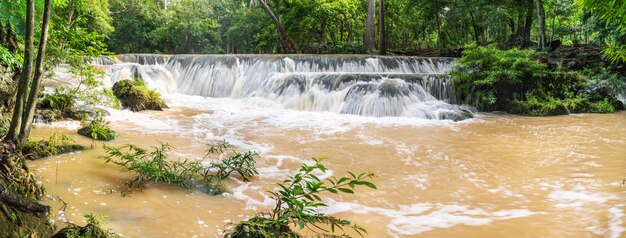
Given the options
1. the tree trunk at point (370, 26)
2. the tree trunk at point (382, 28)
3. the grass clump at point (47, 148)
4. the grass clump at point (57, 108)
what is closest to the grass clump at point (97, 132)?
the grass clump at point (47, 148)

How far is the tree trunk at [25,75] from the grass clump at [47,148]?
3.85 feet

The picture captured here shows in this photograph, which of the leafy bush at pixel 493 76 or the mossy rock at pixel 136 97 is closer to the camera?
the mossy rock at pixel 136 97

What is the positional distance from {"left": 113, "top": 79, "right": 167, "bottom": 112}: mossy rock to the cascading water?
1.84 ft

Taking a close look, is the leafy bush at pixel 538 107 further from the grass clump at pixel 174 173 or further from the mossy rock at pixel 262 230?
the mossy rock at pixel 262 230

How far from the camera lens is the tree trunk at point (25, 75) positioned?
263cm

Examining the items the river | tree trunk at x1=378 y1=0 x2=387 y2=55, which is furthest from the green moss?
tree trunk at x1=378 y1=0 x2=387 y2=55

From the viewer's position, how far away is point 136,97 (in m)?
9.48

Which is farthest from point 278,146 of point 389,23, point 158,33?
point 158,33

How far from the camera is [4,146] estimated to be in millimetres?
2715

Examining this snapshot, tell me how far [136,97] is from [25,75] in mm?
7140

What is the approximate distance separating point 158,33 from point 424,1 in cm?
2358

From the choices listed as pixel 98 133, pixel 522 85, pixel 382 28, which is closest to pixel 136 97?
pixel 98 133

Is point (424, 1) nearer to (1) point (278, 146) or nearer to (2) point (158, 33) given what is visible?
(1) point (278, 146)

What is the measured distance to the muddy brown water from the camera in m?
3.08
